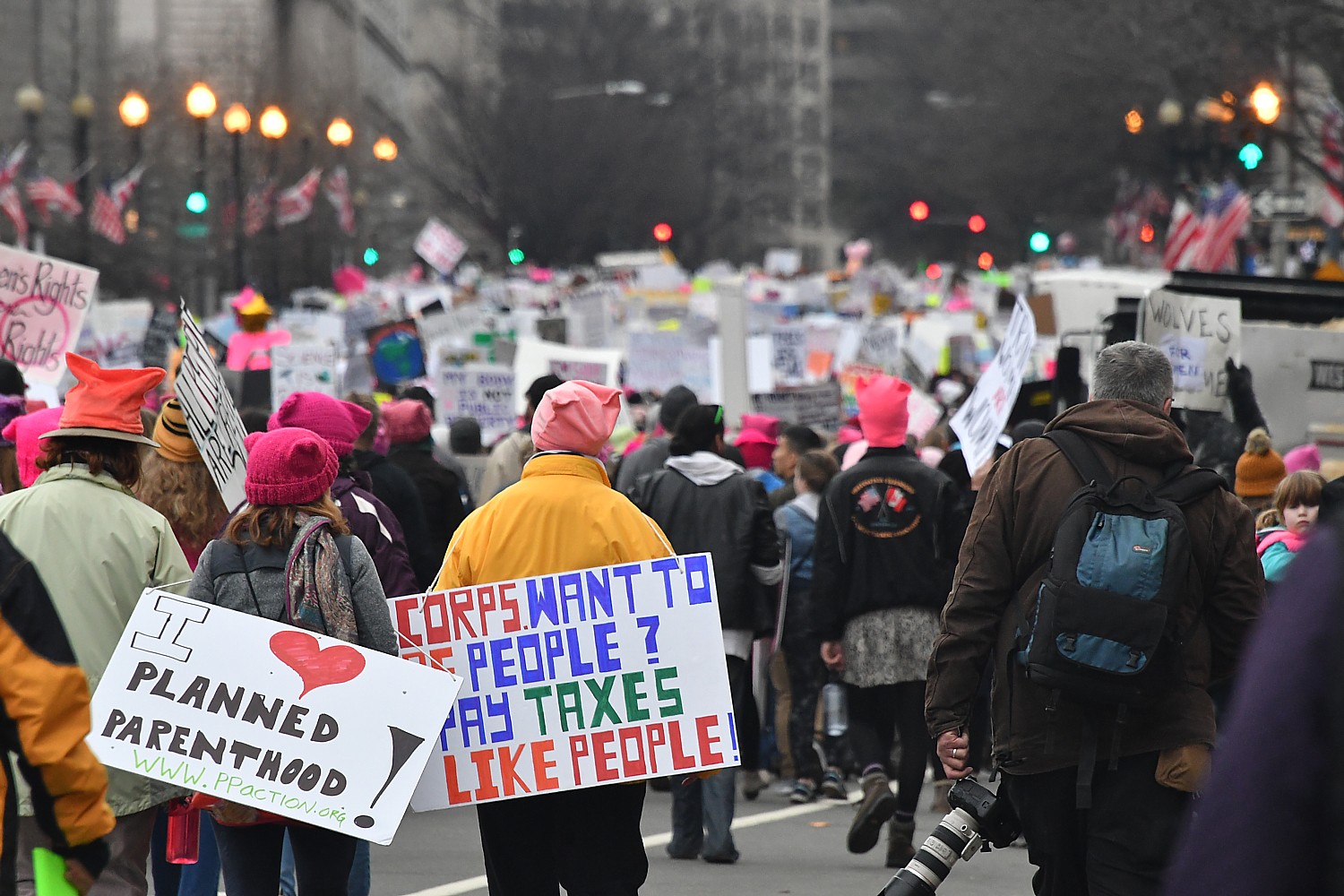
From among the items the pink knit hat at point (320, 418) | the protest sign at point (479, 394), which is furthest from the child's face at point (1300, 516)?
the protest sign at point (479, 394)

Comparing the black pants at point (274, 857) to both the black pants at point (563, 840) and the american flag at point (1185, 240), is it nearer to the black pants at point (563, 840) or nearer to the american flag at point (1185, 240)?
the black pants at point (563, 840)

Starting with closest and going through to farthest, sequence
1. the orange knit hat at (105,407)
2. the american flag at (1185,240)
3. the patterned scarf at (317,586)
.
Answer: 1. the patterned scarf at (317,586)
2. the orange knit hat at (105,407)
3. the american flag at (1185,240)

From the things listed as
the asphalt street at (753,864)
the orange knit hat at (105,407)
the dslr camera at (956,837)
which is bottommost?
the asphalt street at (753,864)

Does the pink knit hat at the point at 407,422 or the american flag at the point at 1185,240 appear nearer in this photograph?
the pink knit hat at the point at 407,422

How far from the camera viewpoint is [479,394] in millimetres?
16312

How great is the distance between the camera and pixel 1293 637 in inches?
77.7

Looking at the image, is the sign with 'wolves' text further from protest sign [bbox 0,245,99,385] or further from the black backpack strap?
protest sign [bbox 0,245,99,385]

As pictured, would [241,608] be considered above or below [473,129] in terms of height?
below

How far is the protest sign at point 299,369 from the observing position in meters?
15.0

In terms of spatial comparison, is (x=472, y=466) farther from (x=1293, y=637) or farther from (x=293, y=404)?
(x=1293, y=637)

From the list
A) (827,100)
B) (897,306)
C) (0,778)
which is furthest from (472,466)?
(827,100)

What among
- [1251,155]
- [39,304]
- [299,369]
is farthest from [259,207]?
[39,304]

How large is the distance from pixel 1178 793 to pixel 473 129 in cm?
7613

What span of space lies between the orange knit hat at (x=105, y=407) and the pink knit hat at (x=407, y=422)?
13.4ft
